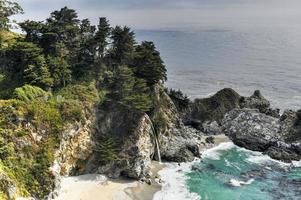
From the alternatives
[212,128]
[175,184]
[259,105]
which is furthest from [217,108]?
[175,184]

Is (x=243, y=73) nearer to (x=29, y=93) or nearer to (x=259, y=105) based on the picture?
(x=259, y=105)

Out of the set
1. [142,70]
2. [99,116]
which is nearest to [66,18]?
[142,70]

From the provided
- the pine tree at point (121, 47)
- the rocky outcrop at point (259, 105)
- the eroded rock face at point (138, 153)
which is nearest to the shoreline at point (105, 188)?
the eroded rock face at point (138, 153)

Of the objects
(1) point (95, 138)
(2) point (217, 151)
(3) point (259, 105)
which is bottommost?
(2) point (217, 151)

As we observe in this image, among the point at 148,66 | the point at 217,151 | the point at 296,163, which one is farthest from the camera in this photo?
the point at 217,151

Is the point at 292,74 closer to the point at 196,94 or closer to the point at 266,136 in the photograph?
the point at 196,94

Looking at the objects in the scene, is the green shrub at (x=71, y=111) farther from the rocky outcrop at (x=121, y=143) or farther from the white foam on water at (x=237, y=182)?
the white foam on water at (x=237, y=182)
